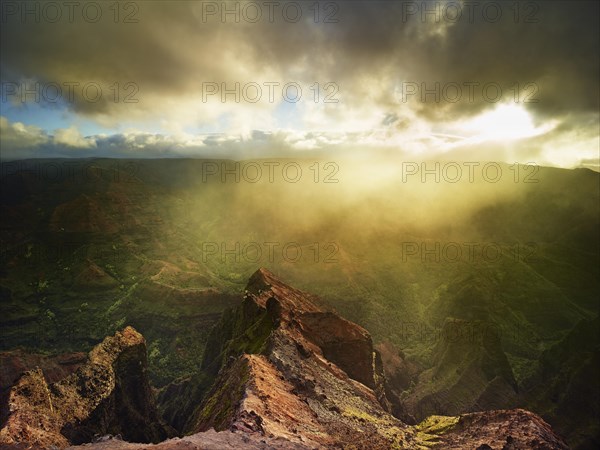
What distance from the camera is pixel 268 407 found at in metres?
27.8

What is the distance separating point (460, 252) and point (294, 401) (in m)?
183

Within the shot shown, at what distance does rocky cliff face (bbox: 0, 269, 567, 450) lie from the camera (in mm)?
25969

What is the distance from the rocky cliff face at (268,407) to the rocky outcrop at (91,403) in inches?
4.9

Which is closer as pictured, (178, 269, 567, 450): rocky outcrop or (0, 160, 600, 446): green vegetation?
(178, 269, 567, 450): rocky outcrop

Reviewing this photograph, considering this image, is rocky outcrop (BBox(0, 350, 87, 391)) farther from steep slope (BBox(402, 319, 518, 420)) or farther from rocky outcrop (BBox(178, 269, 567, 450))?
steep slope (BBox(402, 319, 518, 420))

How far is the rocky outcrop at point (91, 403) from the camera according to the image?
94.6ft

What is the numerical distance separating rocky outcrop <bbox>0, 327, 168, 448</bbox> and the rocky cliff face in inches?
4.9

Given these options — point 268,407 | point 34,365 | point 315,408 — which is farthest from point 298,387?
point 34,365

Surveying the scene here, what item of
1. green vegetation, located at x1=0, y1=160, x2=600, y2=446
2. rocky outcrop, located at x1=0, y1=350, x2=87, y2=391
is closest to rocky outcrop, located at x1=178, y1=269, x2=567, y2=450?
rocky outcrop, located at x1=0, y1=350, x2=87, y2=391

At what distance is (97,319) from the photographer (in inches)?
5546

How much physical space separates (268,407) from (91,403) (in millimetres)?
22997

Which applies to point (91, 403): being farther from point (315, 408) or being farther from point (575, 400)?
point (575, 400)

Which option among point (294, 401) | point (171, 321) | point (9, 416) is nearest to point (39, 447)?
point (9, 416)

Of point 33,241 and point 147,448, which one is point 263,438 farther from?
point 33,241
